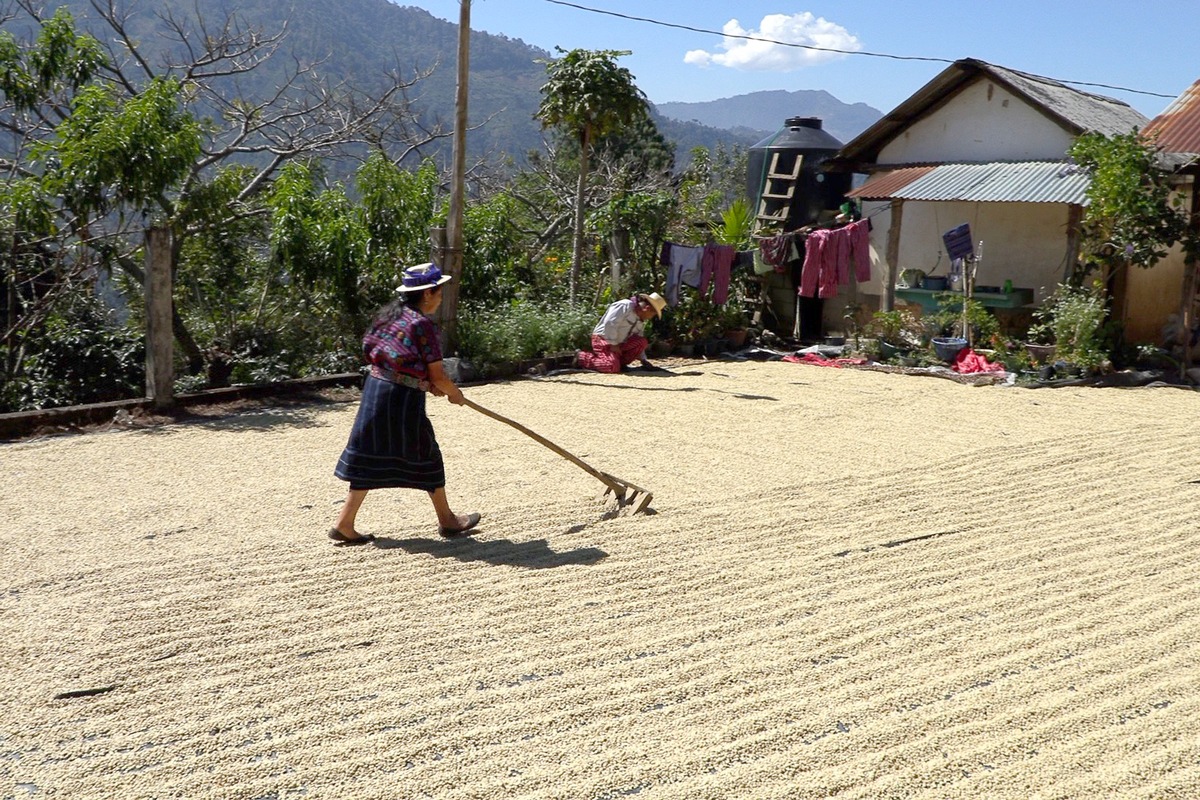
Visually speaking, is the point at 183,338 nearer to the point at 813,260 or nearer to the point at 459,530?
the point at 459,530

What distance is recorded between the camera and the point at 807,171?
15945mm

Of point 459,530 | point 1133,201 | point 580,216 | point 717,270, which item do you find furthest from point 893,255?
point 459,530

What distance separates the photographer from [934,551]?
5.35m

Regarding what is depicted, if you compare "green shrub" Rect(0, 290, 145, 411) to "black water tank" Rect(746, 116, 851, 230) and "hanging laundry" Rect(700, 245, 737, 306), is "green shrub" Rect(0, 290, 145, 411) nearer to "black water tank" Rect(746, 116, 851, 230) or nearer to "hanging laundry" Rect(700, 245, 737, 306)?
"hanging laundry" Rect(700, 245, 737, 306)

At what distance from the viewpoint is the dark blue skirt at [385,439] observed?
17.5 ft

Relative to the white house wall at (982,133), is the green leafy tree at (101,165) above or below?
below

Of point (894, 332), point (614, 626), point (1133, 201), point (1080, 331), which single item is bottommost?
point (614, 626)

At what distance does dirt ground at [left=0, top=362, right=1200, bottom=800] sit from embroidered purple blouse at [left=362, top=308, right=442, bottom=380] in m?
0.92

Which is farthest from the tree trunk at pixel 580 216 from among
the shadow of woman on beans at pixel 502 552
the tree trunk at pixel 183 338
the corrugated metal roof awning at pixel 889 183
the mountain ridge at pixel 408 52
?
the mountain ridge at pixel 408 52

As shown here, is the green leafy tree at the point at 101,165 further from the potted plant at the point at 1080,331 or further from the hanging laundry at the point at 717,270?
the potted plant at the point at 1080,331

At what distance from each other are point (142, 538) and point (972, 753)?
14.0 ft

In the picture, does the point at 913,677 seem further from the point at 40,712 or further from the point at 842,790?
the point at 40,712

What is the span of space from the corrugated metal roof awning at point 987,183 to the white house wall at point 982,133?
0.20 m

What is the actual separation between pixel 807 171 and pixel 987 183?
3155 mm
